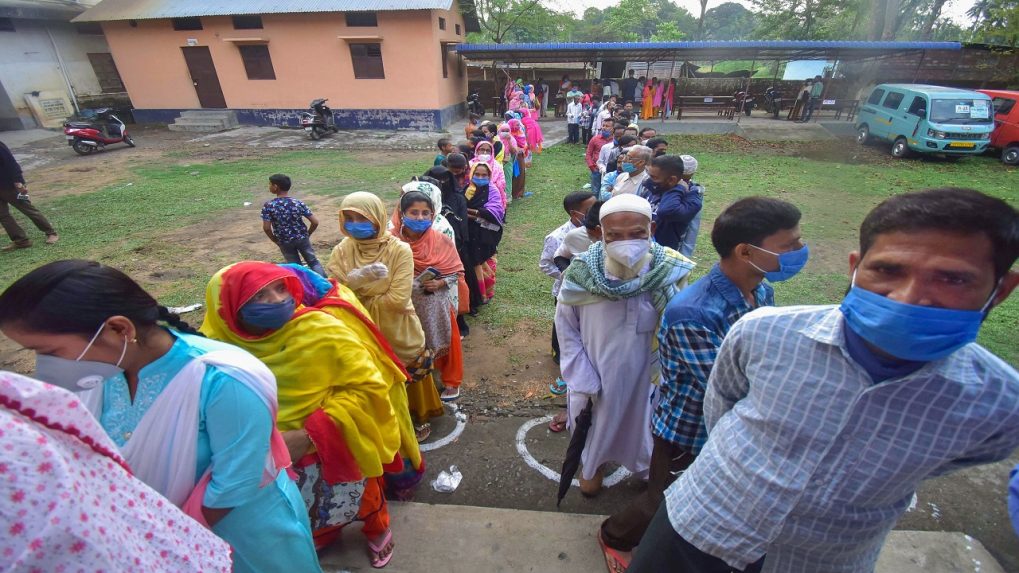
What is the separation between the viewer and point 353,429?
1.99m

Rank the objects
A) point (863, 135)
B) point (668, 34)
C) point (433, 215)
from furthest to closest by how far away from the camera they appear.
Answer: point (668, 34) < point (863, 135) < point (433, 215)

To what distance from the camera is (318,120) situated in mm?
15758

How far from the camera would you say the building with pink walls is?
52.1 ft

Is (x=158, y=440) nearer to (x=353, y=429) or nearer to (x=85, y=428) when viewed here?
(x=85, y=428)

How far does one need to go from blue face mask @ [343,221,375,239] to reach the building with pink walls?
50.0 feet

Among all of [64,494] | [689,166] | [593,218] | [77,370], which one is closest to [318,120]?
[689,166]

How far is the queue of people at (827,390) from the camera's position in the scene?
1002 mm

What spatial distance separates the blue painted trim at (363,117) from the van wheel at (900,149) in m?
14.2

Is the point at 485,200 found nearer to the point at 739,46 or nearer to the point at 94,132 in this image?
the point at 94,132

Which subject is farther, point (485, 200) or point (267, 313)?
point (485, 200)

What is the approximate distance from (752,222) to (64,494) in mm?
2114

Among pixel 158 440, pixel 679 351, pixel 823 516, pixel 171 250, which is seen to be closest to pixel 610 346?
pixel 679 351

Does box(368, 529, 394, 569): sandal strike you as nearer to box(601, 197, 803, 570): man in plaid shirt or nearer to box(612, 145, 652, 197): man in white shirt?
box(601, 197, 803, 570): man in plaid shirt

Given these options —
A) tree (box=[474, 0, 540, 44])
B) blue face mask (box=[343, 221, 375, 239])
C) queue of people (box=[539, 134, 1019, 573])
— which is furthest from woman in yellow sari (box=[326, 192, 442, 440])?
tree (box=[474, 0, 540, 44])
